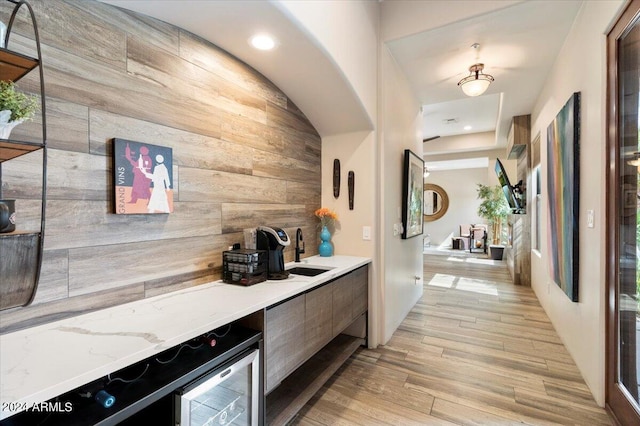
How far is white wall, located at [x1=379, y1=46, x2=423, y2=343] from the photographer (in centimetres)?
297

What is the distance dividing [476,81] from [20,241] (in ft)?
12.6

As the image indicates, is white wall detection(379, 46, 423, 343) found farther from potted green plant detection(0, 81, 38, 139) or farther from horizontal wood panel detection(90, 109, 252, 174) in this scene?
potted green plant detection(0, 81, 38, 139)

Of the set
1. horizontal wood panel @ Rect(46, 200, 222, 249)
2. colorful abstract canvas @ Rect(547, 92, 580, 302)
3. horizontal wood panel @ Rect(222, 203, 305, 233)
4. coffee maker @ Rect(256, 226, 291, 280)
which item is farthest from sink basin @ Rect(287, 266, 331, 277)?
colorful abstract canvas @ Rect(547, 92, 580, 302)

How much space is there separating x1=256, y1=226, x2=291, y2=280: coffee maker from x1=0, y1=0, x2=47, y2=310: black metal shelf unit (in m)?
1.21

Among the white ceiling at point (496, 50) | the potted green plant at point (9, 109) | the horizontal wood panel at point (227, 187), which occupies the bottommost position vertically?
the horizontal wood panel at point (227, 187)

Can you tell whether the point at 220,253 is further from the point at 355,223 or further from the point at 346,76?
the point at 346,76

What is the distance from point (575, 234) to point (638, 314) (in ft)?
2.92

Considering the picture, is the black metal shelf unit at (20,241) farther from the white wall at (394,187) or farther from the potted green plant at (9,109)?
the white wall at (394,187)

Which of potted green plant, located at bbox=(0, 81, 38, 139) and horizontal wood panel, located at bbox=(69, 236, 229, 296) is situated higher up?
potted green plant, located at bbox=(0, 81, 38, 139)

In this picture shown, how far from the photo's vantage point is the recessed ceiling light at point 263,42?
1935 mm

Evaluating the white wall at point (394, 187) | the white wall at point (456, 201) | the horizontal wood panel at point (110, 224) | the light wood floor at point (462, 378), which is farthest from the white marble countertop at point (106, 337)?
the white wall at point (456, 201)

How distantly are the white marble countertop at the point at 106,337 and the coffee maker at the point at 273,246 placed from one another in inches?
10.4

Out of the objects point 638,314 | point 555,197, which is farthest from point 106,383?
point 555,197

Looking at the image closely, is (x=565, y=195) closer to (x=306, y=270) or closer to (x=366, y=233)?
(x=366, y=233)
